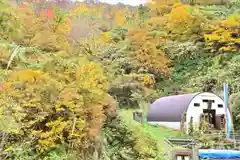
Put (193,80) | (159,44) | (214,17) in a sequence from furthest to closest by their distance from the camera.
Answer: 1. (214,17)
2. (159,44)
3. (193,80)

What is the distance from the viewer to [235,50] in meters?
34.5

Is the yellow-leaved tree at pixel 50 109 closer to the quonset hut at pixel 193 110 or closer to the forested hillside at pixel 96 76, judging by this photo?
the forested hillside at pixel 96 76

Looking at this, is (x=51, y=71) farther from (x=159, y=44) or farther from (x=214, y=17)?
(x=214, y=17)

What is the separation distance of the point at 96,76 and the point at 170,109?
8747mm

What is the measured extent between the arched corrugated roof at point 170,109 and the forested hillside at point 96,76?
311cm

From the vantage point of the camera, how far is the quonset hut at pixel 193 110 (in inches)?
912

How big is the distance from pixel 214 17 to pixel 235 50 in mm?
6942

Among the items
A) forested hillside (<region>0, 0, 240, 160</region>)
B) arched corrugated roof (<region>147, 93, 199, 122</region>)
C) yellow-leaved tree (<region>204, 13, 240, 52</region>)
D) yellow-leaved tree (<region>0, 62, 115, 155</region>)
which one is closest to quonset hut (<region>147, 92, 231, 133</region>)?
arched corrugated roof (<region>147, 93, 199, 122</region>)

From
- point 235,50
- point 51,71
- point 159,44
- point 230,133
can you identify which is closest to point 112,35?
point 159,44

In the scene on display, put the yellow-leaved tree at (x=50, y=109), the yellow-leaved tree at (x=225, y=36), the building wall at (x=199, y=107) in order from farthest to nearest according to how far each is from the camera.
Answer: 1. the yellow-leaved tree at (x=225, y=36)
2. the building wall at (x=199, y=107)
3. the yellow-leaved tree at (x=50, y=109)

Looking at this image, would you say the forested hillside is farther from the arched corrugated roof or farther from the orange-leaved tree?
the arched corrugated roof

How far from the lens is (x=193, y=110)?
23.2m

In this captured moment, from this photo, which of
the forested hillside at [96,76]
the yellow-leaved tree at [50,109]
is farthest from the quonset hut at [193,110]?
the yellow-leaved tree at [50,109]

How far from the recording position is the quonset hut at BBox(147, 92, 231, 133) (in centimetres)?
2315
